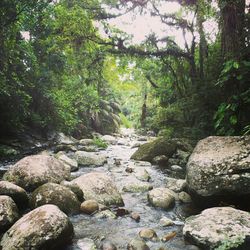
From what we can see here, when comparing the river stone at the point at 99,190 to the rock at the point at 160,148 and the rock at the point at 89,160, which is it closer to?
the rock at the point at 89,160

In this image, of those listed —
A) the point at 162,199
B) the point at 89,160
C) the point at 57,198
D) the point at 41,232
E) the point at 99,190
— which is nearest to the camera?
the point at 41,232

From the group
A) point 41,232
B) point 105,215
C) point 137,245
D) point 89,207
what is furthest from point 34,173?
point 137,245

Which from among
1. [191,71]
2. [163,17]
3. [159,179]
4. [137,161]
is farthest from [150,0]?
[159,179]

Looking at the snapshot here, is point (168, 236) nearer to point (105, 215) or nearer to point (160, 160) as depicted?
point (105, 215)

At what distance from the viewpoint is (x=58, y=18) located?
11.2m

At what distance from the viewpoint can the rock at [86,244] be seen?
11.7 ft

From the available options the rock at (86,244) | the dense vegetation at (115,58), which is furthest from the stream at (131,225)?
the dense vegetation at (115,58)

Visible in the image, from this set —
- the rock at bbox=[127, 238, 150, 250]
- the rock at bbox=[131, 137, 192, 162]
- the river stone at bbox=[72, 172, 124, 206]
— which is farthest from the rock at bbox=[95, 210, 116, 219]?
the rock at bbox=[131, 137, 192, 162]

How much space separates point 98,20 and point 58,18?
1.60 m

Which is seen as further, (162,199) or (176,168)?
(176,168)

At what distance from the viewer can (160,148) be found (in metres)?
10.1

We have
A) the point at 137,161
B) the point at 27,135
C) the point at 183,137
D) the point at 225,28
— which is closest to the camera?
the point at 225,28

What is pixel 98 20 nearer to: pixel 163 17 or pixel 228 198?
pixel 163 17

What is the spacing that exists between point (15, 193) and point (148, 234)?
2308 millimetres
